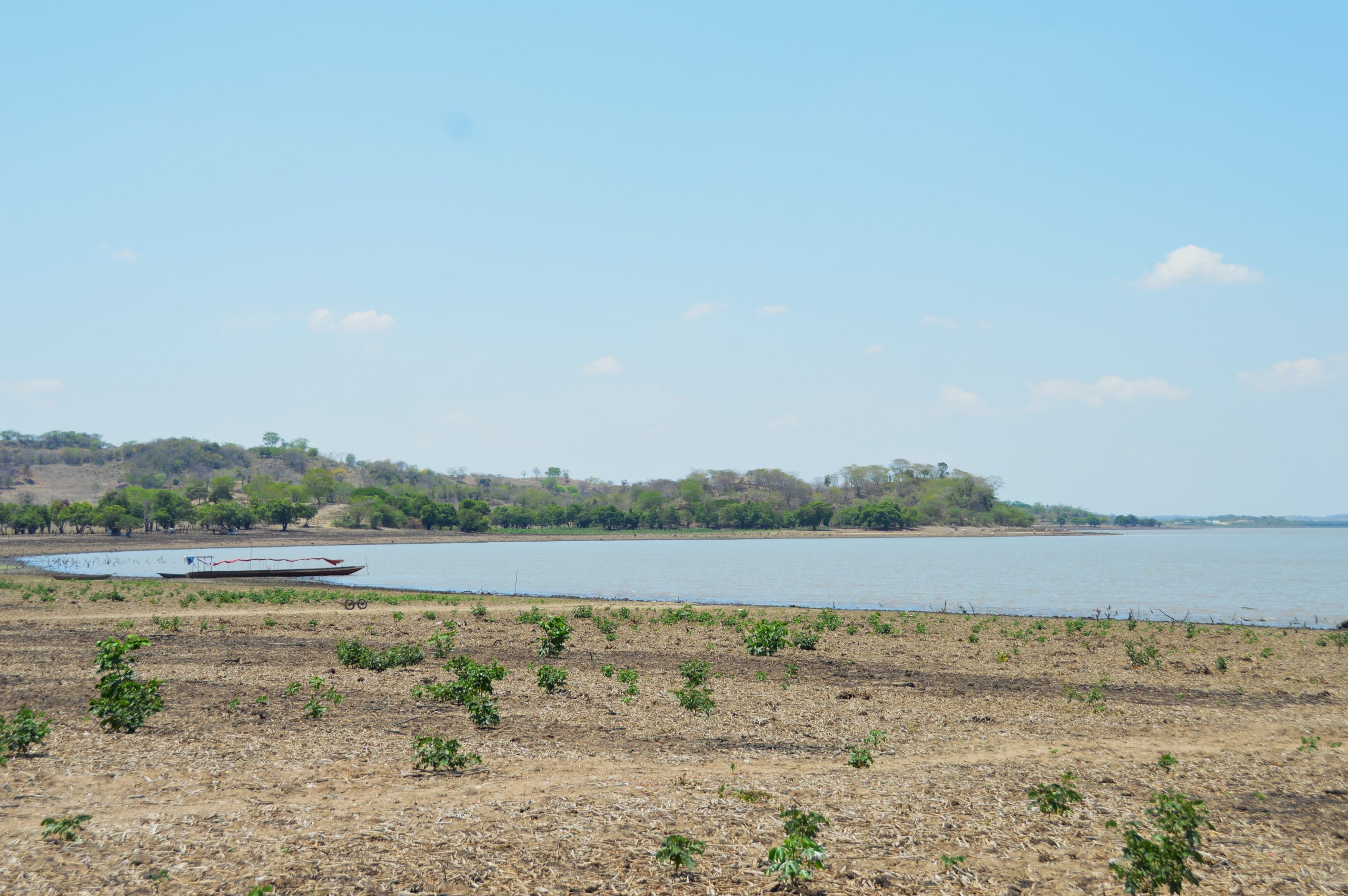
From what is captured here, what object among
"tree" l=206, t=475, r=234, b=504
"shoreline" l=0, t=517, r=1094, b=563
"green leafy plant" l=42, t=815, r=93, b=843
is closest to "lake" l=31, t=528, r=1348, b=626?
"shoreline" l=0, t=517, r=1094, b=563

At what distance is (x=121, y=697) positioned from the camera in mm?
13141

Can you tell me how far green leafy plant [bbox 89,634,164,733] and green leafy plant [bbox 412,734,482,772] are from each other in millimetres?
4986

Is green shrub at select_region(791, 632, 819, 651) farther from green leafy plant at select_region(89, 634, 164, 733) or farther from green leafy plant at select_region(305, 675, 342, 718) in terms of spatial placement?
green leafy plant at select_region(89, 634, 164, 733)

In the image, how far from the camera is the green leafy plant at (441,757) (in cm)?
1109

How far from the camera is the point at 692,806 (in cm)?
963

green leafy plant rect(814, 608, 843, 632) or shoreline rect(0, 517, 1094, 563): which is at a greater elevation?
green leafy plant rect(814, 608, 843, 632)

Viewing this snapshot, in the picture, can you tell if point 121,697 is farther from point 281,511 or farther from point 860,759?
point 281,511

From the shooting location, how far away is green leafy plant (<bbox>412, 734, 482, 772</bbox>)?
36.4ft

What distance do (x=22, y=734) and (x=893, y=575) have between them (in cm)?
7415

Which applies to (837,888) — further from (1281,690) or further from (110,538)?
(110,538)

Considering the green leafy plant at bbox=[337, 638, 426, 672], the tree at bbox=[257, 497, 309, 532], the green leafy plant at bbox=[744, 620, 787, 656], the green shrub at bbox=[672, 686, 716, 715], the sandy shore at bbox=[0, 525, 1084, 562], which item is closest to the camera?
the green shrub at bbox=[672, 686, 716, 715]

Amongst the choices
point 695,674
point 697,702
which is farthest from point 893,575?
point 697,702

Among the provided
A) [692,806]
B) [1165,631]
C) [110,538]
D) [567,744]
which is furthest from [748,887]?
[110,538]

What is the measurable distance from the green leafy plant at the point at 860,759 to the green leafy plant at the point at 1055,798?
225 cm
